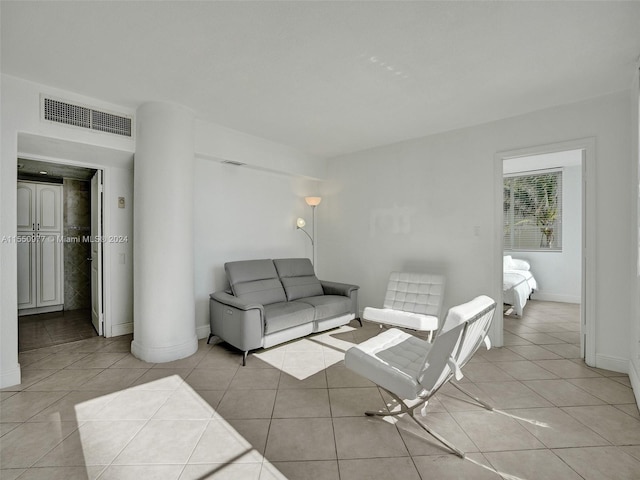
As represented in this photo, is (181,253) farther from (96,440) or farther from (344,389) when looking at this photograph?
(344,389)

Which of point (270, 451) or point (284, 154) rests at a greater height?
point (284, 154)

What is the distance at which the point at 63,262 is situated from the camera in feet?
16.6

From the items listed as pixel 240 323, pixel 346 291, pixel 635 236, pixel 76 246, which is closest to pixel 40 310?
pixel 76 246

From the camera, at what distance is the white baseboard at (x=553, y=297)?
19.5 ft

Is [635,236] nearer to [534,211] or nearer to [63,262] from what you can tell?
[534,211]

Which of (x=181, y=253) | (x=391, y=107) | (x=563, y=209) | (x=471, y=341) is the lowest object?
(x=471, y=341)

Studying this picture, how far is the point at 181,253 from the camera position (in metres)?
3.25

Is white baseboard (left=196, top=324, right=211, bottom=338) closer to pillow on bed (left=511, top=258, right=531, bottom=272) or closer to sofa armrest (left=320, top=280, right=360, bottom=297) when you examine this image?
sofa armrest (left=320, top=280, right=360, bottom=297)

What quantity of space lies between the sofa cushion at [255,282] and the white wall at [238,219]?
39cm

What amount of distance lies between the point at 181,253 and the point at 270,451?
85.5 inches

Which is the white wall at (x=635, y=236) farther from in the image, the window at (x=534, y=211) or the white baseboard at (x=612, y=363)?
the window at (x=534, y=211)

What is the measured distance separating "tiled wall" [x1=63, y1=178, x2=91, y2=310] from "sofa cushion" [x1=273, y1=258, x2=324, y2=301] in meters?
3.57

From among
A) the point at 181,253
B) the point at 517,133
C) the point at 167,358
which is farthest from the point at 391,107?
the point at 167,358

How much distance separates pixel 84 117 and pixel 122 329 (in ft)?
8.66
